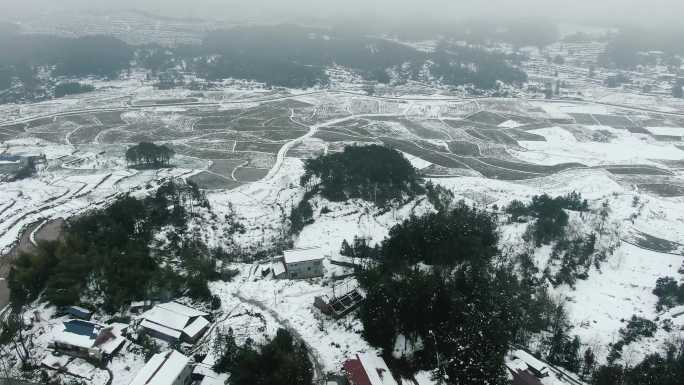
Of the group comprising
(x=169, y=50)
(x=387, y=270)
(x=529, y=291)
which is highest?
(x=169, y=50)

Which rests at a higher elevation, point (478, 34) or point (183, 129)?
point (478, 34)

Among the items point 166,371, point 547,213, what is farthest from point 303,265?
point 547,213

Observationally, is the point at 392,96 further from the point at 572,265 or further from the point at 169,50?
the point at 169,50

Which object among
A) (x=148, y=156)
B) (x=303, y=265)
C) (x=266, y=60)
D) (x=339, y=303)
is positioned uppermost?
(x=266, y=60)

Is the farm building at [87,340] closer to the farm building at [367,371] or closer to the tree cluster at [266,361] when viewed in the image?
the tree cluster at [266,361]

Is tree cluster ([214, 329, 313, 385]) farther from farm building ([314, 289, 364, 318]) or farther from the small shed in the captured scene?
the small shed

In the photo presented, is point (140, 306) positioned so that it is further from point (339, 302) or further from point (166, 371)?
point (339, 302)

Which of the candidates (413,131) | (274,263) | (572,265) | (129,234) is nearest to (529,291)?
(572,265)
